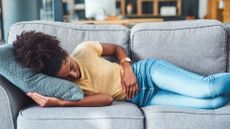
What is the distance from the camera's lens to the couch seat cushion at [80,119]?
1636mm

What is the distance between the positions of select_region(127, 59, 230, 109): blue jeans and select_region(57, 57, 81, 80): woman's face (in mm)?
344

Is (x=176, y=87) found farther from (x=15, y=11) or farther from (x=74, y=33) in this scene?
(x=15, y=11)

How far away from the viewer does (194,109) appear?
175cm

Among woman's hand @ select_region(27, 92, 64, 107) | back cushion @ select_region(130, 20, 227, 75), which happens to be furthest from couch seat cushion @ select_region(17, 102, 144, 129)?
back cushion @ select_region(130, 20, 227, 75)

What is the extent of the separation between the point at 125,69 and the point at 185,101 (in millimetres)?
369

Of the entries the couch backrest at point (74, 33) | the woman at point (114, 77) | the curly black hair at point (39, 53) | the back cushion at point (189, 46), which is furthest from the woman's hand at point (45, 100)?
the back cushion at point (189, 46)

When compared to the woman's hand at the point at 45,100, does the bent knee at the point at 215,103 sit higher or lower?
lower

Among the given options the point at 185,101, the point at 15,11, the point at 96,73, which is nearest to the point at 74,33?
the point at 96,73

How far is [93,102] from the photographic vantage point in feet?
5.68

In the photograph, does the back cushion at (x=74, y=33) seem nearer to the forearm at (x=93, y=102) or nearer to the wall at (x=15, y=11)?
the forearm at (x=93, y=102)

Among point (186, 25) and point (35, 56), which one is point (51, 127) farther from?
point (186, 25)

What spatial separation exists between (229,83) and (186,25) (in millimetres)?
489

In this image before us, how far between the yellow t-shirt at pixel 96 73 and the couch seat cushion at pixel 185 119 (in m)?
0.29

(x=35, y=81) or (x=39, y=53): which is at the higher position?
(x=39, y=53)
